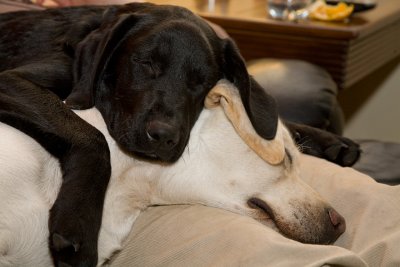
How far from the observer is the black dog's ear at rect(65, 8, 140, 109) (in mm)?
1390

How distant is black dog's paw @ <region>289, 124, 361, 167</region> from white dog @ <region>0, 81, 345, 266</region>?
0.36 metres

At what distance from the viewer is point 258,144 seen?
1.32m

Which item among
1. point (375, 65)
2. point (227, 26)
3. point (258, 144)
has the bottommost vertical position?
point (375, 65)

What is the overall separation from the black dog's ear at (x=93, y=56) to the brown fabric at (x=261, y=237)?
282 millimetres

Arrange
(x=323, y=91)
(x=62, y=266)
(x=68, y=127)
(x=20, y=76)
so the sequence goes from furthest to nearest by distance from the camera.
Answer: (x=323, y=91)
(x=20, y=76)
(x=68, y=127)
(x=62, y=266)

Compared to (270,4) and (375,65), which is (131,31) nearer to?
(270,4)

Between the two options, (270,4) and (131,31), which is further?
(270,4)

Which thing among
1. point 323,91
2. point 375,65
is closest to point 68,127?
point 323,91

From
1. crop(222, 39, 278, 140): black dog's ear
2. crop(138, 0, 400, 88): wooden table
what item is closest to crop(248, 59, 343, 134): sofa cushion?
crop(138, 0, 400, 88): wooden table

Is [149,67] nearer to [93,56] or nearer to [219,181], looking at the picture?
[93,56]

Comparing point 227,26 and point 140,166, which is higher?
point 140,166

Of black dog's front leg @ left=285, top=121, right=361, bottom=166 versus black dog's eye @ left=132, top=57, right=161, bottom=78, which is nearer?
black dog's eye @ left=132, top=57, right=161, bottom=78

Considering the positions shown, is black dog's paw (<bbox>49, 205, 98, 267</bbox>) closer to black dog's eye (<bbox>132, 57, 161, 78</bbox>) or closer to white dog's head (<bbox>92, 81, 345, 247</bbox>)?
white dog's head (<bbox>92, 81, 345, 247</bbox>)

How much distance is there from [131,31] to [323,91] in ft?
2.46
